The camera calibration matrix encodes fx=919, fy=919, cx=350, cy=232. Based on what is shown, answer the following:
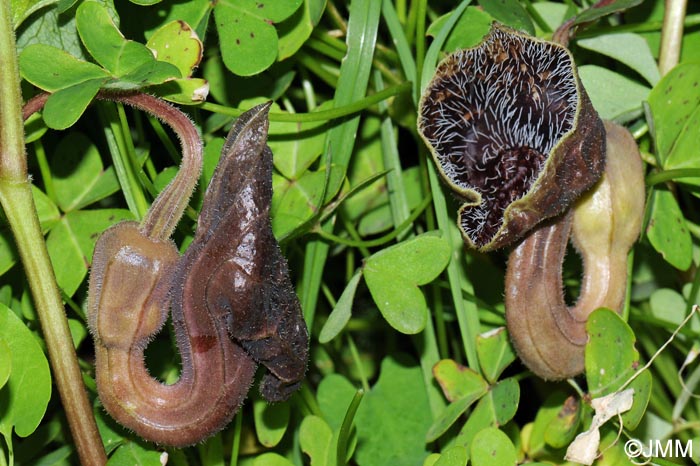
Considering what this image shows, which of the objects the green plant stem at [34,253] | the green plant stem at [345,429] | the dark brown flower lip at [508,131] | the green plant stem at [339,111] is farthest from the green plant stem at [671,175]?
the green plant stem at [34,253]

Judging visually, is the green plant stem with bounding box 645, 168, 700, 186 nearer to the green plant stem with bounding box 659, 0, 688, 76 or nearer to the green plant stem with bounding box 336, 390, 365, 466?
the green plant stem with bounding box 659, 0, 688, 76

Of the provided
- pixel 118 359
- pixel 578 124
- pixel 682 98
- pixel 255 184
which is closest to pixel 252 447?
pixel 118 359

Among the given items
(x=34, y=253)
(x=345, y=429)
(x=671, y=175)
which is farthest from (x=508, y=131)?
(x=34, y=253)

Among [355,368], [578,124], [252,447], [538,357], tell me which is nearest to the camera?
[578,124]

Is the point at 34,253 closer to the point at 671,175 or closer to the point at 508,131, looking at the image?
the point at 508,131

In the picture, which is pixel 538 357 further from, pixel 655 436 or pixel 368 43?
pixel 368 43
